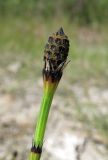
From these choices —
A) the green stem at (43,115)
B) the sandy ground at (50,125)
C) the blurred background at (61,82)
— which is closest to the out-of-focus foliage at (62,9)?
the blurred background at (61,82)

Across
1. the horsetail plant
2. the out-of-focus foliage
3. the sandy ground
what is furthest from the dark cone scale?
the out-of-focus foliage

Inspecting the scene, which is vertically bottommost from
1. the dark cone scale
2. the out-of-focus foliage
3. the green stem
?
the green stem

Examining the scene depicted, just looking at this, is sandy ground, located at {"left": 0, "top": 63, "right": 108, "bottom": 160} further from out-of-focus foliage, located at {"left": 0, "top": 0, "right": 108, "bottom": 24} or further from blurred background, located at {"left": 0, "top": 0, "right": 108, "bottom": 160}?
out-of-focus foliage, located at {"left": 0, "top": 0, "right": 108, "bottom": 24}

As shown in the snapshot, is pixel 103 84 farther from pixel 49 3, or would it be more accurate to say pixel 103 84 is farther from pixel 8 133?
pixel 49 3

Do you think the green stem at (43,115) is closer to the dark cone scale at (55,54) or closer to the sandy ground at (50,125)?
the dark cone scale at (55,54)

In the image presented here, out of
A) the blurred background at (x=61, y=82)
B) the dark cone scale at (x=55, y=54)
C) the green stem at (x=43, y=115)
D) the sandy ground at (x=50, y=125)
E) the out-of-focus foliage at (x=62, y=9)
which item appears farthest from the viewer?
the out-of-focus foliage at (x=62, y=9)

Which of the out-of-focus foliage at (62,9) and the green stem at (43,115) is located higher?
the out-of-focus foliage at (62,9)
